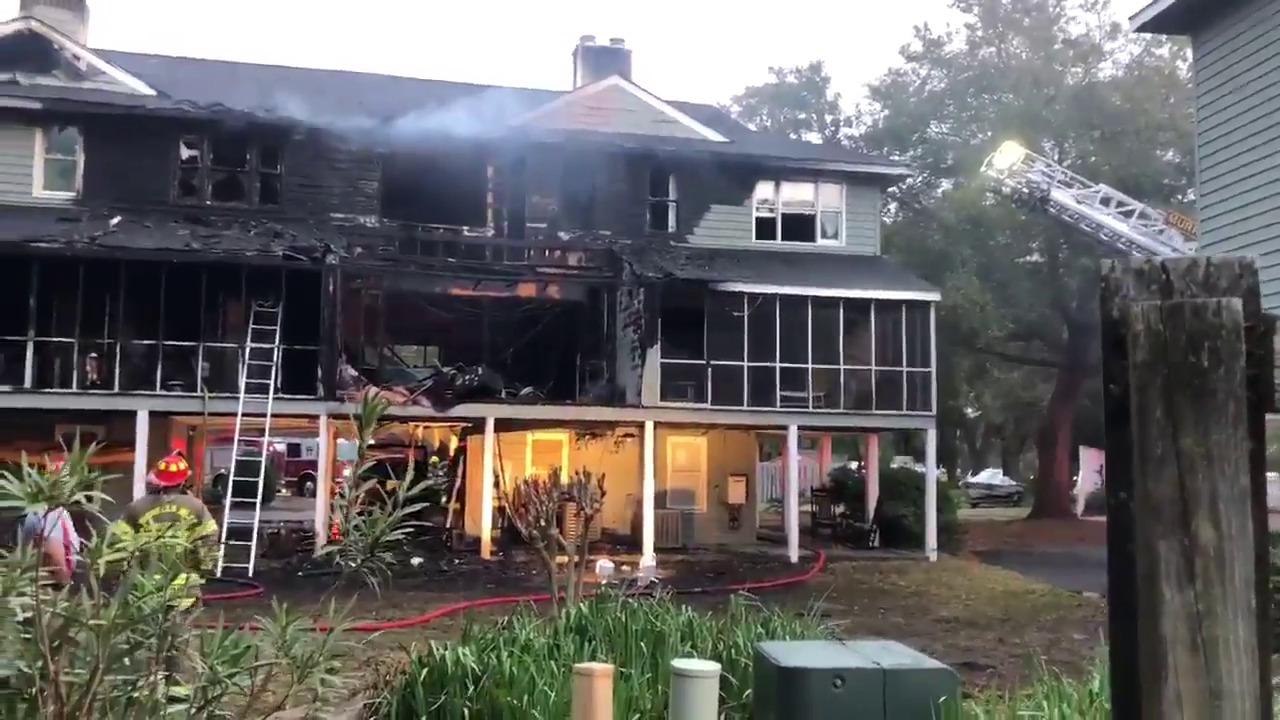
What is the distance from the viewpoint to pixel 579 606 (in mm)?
7223

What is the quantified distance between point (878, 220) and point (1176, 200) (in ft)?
32.2

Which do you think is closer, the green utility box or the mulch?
the green utility box

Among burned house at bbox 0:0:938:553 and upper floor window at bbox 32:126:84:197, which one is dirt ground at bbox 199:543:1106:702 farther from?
upper floor window at bbox 32:126:84:197

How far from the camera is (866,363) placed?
22.5 metres

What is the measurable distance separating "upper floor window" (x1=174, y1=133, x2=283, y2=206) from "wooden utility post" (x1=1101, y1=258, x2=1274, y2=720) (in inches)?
825

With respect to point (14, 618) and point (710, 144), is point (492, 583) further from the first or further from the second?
point (14, 618)

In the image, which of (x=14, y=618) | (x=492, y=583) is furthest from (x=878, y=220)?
(x=14, y=618)

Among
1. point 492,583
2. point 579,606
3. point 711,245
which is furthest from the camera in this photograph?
point 711,245

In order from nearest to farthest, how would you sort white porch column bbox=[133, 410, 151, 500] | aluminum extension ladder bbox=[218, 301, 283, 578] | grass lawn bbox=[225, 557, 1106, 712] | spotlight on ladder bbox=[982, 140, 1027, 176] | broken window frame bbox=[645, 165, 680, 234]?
grass lawn bbox=[225, 557, 1106, 712] < white porch column bbox=[133, 410, 151, 500] < aluminum extension ladder bbox=[218, 301, 283, 578] < broken window frame bbox=[645, 165, 680, 234] < spotlight on ladder bbox=[982, 140, 1027, 176]

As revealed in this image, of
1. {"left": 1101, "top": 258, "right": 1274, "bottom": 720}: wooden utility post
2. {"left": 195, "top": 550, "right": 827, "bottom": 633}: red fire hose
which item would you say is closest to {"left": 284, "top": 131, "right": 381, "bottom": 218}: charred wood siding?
{"left": 195, "top": 550, "right": 827, "bottom": 633}: red fire hose

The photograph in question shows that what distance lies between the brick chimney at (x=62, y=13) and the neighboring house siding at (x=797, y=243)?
13417 millimetres

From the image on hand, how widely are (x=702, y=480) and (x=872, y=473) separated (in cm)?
358

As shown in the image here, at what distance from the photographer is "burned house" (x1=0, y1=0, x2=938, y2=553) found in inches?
768

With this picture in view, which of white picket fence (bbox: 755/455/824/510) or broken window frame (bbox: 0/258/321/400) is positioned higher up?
broken window frame (bbox: 0/258/321/400)
